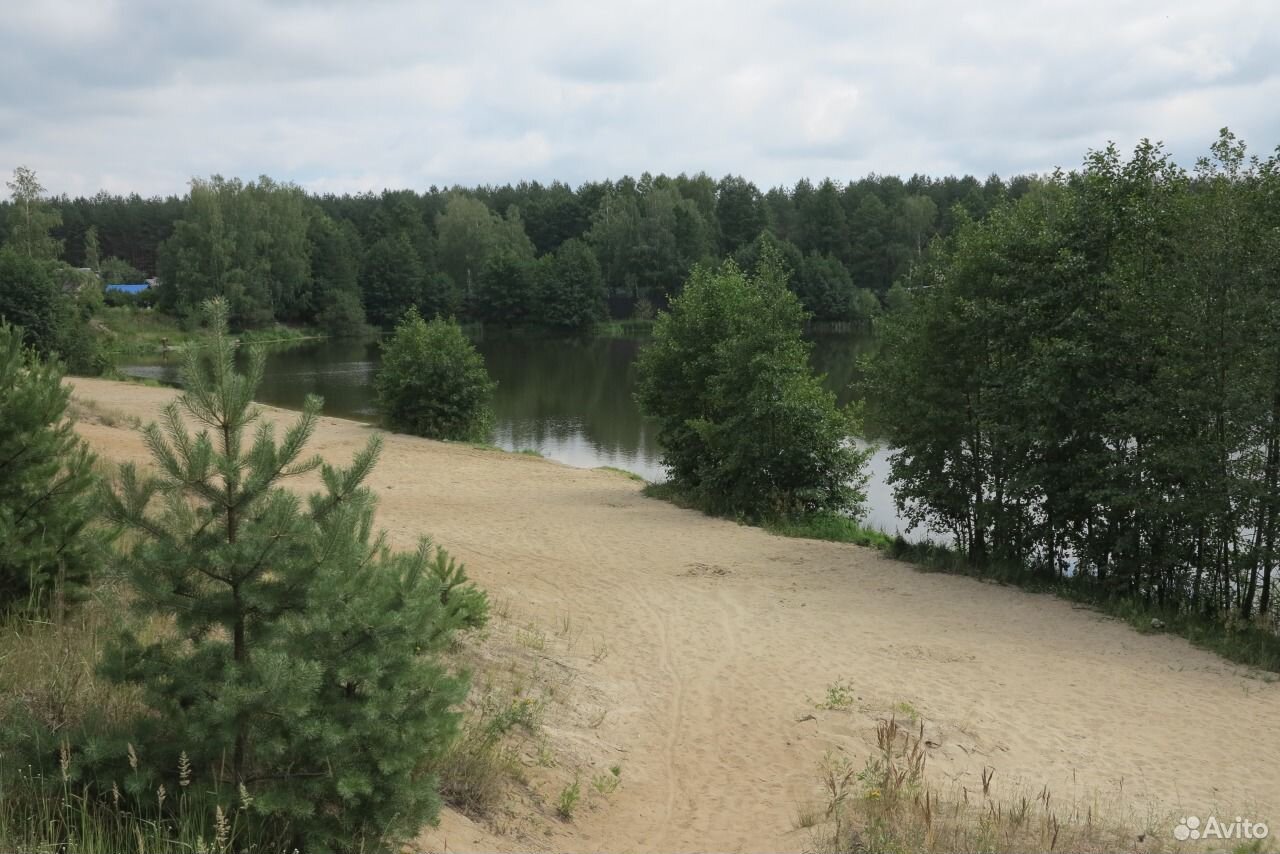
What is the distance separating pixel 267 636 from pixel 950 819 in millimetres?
4456

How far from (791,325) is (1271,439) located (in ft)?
29.8

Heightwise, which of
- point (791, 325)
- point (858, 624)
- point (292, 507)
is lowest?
point (858, 624)

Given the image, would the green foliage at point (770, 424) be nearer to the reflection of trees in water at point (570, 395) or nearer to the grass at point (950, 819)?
the reflection of trees in water at point (570, 395)

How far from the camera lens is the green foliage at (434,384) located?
30812 millimetres

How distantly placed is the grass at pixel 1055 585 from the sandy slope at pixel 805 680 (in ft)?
1.18

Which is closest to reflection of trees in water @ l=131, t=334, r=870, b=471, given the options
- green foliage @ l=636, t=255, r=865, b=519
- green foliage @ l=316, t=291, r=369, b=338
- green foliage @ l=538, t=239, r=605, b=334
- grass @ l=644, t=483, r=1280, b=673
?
green foliage @ l=316, t=291, r=369, b=338

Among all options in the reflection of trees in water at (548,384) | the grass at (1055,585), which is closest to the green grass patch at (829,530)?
the grass at (1055,585)

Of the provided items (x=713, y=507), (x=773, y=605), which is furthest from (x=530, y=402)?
(x=773, y=605)

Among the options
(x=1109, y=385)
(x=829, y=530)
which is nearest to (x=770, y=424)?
(x=829, y=530)

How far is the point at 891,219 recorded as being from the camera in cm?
9175

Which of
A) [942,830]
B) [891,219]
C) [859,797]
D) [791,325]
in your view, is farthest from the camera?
[891,219]

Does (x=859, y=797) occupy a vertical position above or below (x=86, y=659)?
below

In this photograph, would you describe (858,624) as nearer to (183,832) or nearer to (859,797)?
(859,797)

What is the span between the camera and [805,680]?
32.6 feet
